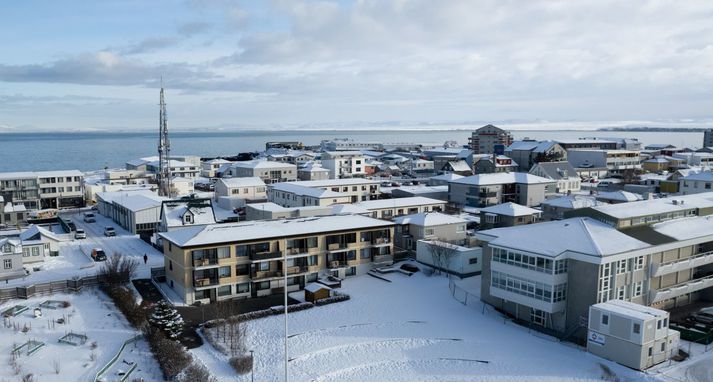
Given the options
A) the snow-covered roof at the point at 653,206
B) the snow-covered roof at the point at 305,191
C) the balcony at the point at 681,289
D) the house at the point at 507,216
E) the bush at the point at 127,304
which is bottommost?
the bush at the point at 127,304

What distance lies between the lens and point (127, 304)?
28.2 m

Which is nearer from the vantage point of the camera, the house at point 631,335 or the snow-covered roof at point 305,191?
the house at point 631,335

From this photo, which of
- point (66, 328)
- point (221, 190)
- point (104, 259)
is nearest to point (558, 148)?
point (221, 190)

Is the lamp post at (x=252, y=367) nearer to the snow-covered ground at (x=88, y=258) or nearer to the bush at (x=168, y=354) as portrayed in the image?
the bush at (x=168, y=354)

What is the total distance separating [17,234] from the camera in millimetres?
40094

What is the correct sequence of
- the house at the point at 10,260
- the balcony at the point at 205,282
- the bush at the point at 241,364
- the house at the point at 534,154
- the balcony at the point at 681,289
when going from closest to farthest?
the bush at the point at 241,364
the balcony at the point at 681,289
the balcony at the point at 205,282
the house at the point at 10,260
the house at the point at 534,154

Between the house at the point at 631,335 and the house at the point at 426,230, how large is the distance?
18.1m

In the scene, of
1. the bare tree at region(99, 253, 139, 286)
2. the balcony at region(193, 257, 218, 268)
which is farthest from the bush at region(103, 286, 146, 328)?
the balcony at region(193, 257, 218, 268)

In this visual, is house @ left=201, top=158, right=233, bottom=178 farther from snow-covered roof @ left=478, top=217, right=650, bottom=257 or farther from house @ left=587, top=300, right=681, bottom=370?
house @ left=587, top=300, right=681, bottom=370

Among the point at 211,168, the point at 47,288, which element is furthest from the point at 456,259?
the point at 211,168

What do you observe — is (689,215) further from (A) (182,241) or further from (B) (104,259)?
(B) (104,259)

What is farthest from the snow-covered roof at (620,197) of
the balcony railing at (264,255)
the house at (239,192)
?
the balcony railing at (264,255)

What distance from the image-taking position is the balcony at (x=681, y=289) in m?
27.5

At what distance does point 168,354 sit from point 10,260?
757 inches
